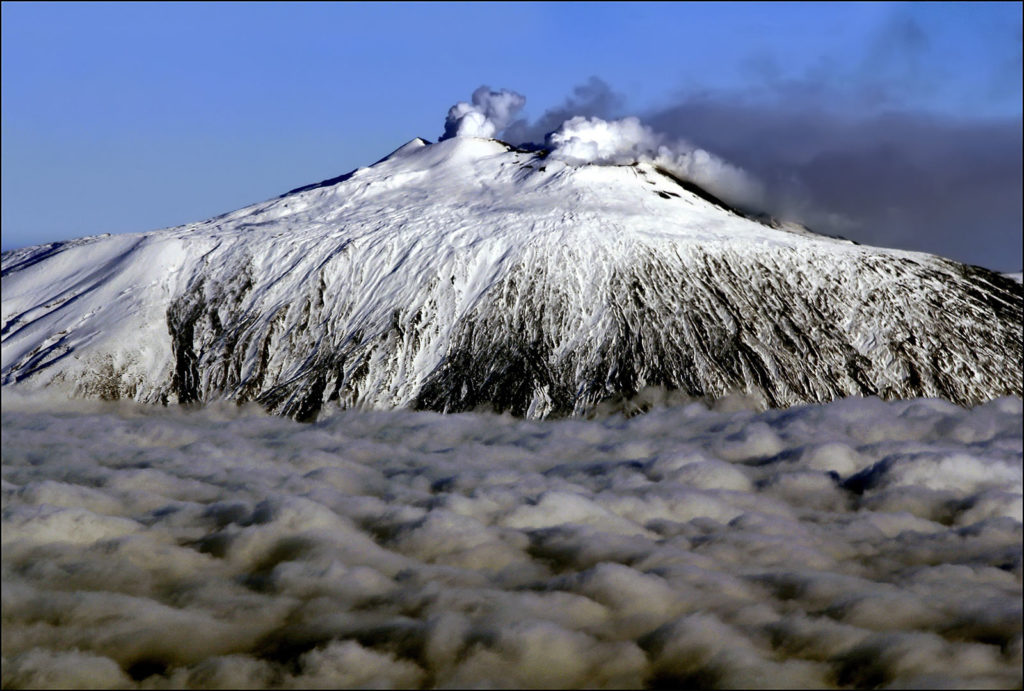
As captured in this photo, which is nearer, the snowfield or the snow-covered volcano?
the snowfield

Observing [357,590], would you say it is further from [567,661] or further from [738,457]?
[738,457]

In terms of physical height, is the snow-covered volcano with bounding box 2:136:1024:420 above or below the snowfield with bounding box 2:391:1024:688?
above

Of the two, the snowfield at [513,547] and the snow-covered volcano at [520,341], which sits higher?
the snow-covered volcano at [520,341]

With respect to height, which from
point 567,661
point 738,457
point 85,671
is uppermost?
point 738,457

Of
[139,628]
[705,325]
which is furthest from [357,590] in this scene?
[705,325]

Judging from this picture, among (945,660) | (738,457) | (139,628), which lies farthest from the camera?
(738,457)

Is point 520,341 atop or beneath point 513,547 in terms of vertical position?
atop

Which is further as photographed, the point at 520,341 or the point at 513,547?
the point at 520,341

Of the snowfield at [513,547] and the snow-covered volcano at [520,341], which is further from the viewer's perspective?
the snow-covered volcano at [520,341]
